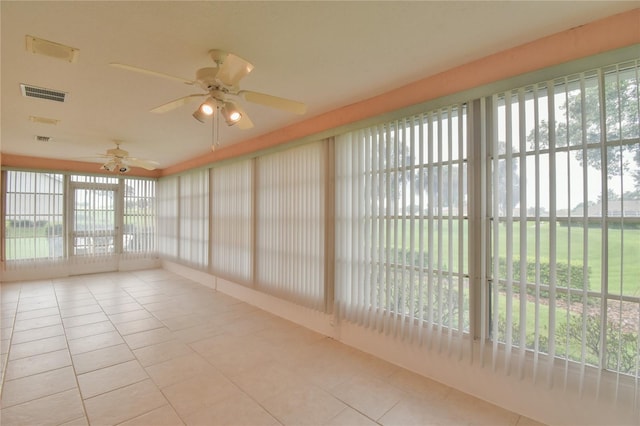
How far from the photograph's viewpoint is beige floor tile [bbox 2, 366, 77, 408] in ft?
8.14

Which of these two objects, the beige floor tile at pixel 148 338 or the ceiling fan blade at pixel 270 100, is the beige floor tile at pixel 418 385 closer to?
the ceiling fan blade at pixel 270 100

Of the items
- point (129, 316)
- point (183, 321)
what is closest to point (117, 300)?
point (129, 316)

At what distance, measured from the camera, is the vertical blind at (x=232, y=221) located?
525 centimetres

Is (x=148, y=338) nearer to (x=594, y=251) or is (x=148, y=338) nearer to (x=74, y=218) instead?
(x=594, y=251)

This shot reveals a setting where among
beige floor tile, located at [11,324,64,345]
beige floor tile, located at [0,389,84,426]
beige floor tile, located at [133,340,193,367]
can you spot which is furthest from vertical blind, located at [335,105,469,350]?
beige floor tile, located at [11,324,64,345]

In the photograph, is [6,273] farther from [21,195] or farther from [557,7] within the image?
[557,7]

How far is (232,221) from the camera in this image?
5633mm

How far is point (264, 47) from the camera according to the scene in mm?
2348

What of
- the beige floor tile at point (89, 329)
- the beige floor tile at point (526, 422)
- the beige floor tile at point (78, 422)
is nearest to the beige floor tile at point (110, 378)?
the beige floor tile at point (78, 422)

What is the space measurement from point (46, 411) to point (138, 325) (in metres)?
1.84

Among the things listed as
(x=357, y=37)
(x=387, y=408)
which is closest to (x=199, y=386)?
(x=387, y=408)

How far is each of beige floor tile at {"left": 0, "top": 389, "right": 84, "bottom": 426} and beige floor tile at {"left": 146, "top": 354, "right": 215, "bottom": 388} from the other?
1.91 feet

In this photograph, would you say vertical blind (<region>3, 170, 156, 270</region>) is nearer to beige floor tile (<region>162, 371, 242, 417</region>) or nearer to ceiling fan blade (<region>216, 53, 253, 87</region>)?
beige floor tile (<region>162, 371, 242, 417</region>)

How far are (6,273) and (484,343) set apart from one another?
9.19 m
